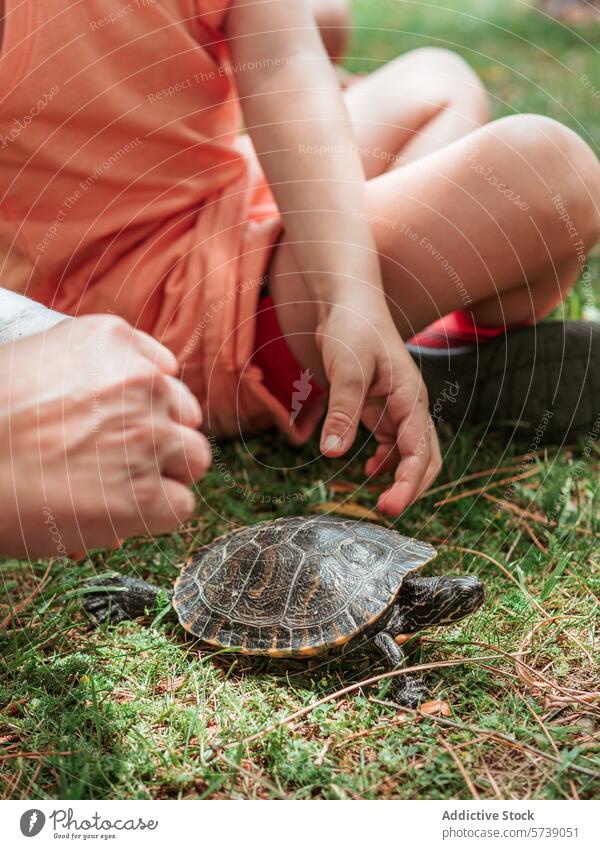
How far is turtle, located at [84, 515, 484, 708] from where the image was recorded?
0.82 meters

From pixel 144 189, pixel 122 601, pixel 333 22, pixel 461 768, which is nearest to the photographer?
pixel 461 768

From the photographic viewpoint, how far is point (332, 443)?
2.71 feet

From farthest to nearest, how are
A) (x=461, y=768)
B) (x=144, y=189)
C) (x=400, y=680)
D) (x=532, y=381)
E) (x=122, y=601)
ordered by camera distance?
(x=532, y=381) < (x=144, y=189) < (x=122, y=601) < (x=400, y=680) < (x=461, y=768)

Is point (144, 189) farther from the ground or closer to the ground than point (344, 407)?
farther from the ground

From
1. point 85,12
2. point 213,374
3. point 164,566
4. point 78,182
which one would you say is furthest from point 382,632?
point 85,12

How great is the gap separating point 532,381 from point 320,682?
0.66 m

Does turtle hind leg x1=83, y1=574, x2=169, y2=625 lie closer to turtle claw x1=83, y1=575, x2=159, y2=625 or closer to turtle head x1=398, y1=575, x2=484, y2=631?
turtle claw x1=83, y1=575, x2=159, y2=625

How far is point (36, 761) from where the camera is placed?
0.72 m

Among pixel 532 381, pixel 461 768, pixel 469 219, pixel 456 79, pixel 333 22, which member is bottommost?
pixel 461 768

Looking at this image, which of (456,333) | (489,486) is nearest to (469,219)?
(456,333)

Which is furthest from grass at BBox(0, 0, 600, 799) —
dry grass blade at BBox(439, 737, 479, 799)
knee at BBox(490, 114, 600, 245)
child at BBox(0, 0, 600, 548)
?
knee at BBox(490, 114, 600, 245)

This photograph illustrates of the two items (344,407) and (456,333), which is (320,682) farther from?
(456,333)

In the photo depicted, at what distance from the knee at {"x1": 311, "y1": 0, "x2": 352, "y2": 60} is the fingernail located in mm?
1206

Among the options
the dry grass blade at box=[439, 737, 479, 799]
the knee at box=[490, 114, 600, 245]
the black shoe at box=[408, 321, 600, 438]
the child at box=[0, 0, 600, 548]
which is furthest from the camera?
the black shoe at box=[408, 321, 600, 438]
